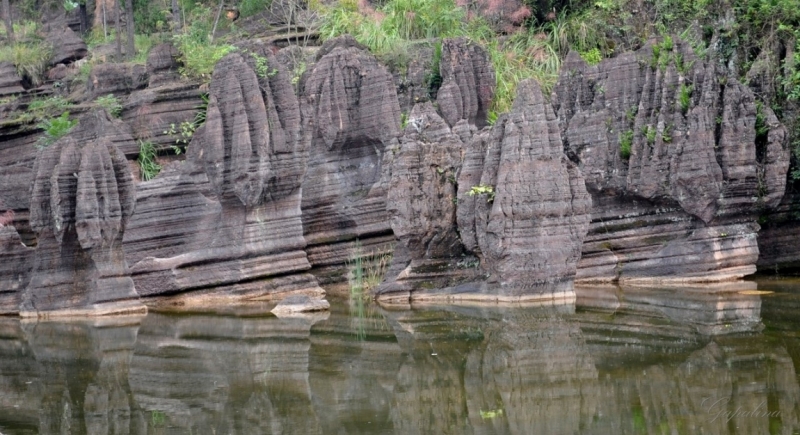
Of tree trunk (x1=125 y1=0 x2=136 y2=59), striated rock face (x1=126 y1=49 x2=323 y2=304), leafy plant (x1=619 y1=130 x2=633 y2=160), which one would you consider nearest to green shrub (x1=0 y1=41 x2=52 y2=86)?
tree trunk (x1=125 y1=0 x2=136 y2=59)

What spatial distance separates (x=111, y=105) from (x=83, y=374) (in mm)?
11696

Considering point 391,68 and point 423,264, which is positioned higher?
point 391,68

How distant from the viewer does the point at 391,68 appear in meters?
24.6

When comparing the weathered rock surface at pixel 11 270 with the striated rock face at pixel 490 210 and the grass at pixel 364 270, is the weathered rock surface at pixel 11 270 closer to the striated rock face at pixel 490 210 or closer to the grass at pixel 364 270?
the grass at pixel 364 270

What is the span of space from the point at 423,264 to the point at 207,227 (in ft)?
14.4

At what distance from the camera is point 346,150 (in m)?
22.8

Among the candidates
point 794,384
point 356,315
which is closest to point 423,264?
A: point 356,315

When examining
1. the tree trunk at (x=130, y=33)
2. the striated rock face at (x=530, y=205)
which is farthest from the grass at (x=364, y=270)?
the tree trunk at (x=130, y=33)

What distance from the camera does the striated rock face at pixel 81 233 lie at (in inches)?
765

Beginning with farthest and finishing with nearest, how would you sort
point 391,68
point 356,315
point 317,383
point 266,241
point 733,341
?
point 391,68, point 266,241, point 356,315, point 733,341, point 317,383

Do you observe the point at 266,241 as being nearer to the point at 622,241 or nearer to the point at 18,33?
the point at 622,241

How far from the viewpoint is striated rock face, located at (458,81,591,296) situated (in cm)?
1845

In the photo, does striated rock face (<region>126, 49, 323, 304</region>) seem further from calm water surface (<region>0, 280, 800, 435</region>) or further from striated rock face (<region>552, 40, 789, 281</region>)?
striated rock face (<region>552, 40, 789, 281</region>)

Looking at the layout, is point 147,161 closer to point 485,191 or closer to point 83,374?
point 485,191
